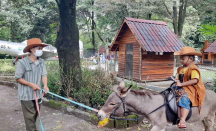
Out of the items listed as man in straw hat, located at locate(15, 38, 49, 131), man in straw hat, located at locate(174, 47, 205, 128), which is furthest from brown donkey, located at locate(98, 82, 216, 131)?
man in straw hat, located at locate(15, 38, 49, 131)

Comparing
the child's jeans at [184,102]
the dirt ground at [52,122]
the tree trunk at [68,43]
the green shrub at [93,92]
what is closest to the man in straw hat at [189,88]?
the child's jeans at [184,102]

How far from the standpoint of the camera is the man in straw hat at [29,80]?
3375 mm

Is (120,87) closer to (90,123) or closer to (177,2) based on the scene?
(90,123)

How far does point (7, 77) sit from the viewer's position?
12.2 m

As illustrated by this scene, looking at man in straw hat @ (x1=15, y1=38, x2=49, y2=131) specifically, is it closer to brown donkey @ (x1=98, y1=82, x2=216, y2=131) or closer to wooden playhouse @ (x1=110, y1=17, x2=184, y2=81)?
brown donkey @ (x1=98, y1=82, x2=216, y2=131)

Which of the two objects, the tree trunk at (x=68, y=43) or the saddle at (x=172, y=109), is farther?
the tree trunk at (x=68, y=43)

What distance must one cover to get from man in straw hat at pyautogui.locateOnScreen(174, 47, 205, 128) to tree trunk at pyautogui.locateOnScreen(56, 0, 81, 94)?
14.1 feet

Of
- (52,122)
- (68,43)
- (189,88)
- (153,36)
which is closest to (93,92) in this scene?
(52,122)

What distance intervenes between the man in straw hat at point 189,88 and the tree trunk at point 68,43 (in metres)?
4.30

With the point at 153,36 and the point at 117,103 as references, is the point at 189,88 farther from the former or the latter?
the point at 153,36

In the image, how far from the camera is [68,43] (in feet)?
21.8

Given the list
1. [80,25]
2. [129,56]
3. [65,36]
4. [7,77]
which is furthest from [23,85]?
[80,25]

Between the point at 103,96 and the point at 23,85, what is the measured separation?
10.2 ft

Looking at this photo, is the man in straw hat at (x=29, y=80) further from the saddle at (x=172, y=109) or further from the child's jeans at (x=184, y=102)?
the child's jeans at (x=184, y=102)
